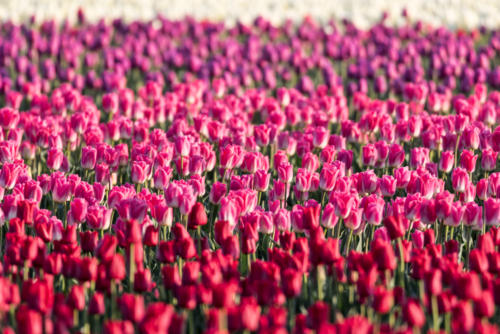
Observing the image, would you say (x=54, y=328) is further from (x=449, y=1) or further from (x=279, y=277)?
(x=449, y=1)

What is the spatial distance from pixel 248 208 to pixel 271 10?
10.7 metres

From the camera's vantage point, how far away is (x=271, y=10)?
14281 mm

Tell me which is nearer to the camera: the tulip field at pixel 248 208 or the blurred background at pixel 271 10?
the tulip field at pixel 248 208

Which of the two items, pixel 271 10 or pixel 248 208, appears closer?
pixel 248 208

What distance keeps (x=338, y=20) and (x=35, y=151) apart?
8.68m

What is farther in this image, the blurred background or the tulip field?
the blurred background

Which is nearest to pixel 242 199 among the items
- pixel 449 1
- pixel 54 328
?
pixel 54 328

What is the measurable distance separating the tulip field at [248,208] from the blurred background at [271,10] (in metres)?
4.20

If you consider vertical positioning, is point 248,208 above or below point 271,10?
below

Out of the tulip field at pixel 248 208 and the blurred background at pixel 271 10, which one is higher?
the blurred background at pixel 271 10

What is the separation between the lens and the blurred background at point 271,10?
43.1 feet

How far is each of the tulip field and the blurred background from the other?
4.20m

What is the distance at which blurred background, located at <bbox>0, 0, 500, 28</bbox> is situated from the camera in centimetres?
1312

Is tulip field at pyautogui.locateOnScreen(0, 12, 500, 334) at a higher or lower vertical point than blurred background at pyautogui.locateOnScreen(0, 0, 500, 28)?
lower
